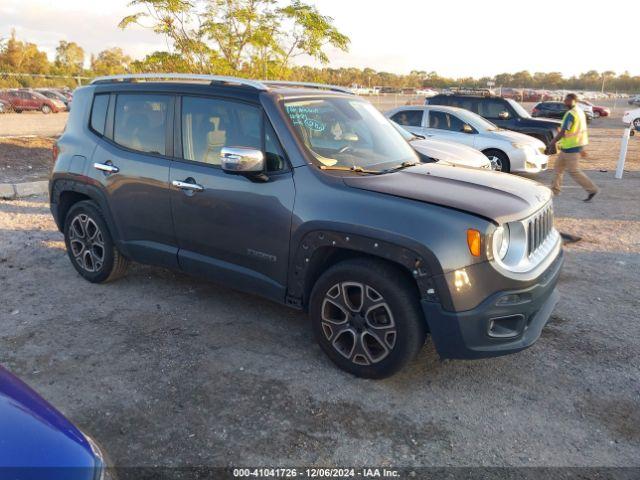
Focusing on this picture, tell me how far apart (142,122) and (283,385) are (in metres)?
2.57

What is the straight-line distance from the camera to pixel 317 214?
345cm

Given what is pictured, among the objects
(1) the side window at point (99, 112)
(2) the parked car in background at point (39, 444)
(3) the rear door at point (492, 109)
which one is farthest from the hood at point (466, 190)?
(3) the rear door at point (492, 109)

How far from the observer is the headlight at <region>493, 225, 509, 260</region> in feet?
10.1

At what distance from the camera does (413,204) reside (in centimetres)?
319

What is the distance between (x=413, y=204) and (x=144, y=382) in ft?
6.86

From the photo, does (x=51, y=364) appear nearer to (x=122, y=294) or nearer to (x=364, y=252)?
(x=122, y=294)

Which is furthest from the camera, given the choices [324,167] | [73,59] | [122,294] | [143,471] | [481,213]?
[73,59]

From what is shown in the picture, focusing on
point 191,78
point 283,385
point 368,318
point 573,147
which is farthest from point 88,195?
point 573,147

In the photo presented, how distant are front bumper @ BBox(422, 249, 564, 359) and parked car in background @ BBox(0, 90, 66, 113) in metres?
36.1

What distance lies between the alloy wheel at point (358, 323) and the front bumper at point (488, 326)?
0.99ft

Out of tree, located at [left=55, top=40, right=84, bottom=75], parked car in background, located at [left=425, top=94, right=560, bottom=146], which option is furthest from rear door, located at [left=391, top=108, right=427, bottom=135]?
tree, located at [left=55, top=40, right=84, bottom=75]

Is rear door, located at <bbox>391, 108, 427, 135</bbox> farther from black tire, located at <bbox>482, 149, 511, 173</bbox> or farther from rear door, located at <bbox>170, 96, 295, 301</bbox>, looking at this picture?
rear door, located at <bbox>170, 96, 295, 301</bbox>

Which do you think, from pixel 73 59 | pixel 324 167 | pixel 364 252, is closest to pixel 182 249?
pixel 324 167

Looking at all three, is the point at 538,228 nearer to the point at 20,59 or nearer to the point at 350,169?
the point at 350,169
